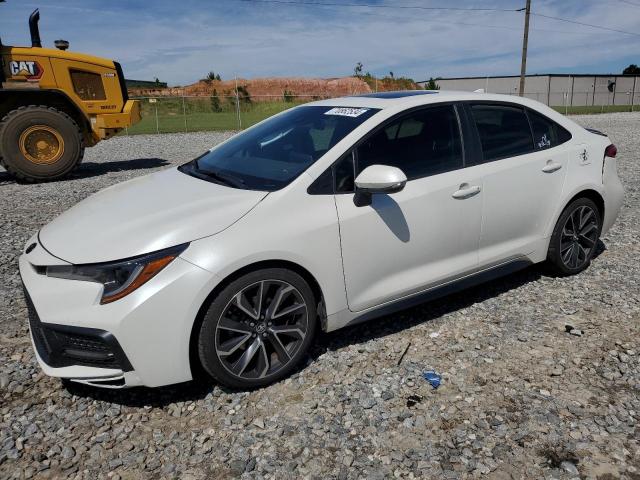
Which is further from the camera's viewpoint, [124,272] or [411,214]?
[411,214]

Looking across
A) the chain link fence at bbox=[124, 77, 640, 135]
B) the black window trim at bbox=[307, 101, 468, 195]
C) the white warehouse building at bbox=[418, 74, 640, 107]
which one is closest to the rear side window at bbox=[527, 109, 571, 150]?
the black window trim at bbox=[307, 101, 468, 195]

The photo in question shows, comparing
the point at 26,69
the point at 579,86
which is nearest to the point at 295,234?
the point at 26,69

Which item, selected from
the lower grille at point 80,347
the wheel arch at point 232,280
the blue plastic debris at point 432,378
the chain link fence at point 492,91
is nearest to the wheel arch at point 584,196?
the blue plastic debris at point 432,378

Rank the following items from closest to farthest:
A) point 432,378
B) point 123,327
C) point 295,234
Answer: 1. point 123,327
2. point 295,234
3. point 432,378

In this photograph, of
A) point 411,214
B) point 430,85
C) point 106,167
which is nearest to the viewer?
point 411,214

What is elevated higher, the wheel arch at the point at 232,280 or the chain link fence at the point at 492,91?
the wheel arch at the point at 232,280

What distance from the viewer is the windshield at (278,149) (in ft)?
10.5

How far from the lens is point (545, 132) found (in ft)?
13.7

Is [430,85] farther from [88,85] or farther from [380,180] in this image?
[380,180]

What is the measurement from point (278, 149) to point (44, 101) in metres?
8.16

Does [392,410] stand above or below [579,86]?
above

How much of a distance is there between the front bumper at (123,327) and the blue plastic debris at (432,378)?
140 cm

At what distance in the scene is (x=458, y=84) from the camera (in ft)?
222

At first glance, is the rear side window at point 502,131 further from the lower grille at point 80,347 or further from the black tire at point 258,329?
the lower grille at point 80,347
